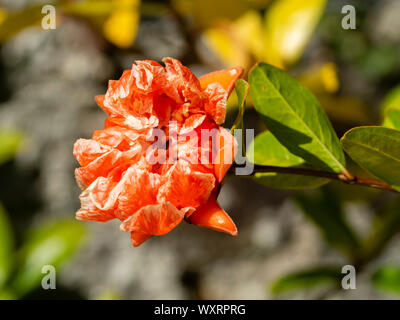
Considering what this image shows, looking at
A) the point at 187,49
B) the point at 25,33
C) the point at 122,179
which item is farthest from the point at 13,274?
the point at 25,33

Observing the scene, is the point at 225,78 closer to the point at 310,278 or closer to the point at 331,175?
the point at 331,175

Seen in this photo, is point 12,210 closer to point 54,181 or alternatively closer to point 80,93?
point 54,181

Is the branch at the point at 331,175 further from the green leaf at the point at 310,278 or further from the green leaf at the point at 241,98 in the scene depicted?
the green leaf at the point at 310,278

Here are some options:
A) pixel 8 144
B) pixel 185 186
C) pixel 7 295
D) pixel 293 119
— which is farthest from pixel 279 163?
pixel 8 144

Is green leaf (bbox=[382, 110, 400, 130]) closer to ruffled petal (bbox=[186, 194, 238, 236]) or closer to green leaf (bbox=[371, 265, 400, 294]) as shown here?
ruffled petal (bbox=[186, 194, 238, 236])

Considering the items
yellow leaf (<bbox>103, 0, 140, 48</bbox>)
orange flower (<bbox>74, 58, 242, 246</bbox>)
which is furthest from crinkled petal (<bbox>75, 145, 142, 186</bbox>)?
yellow leaf (<bbox>103, 0, 140, 48</bbox>)

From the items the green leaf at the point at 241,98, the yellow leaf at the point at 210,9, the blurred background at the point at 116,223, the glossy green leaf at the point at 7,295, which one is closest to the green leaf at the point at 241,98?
the green leaf at the point at 241,98
